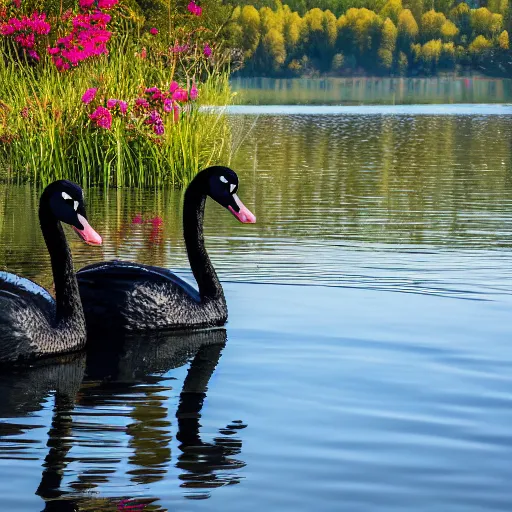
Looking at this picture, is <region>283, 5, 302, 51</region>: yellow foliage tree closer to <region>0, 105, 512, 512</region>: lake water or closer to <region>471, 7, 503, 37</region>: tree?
<region>471, 7, 503, 37</region>: tree

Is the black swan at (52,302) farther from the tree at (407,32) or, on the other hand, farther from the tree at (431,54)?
the tree at (407,32)

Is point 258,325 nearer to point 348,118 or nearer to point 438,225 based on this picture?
point 438,225

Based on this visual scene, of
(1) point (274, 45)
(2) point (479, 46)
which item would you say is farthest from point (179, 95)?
(2) point (479, 46)

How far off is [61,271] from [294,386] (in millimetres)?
2144

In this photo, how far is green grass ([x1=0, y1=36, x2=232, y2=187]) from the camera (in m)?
22.2

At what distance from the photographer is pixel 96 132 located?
22.3m

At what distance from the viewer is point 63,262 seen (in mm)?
9836

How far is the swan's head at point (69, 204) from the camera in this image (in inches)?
383

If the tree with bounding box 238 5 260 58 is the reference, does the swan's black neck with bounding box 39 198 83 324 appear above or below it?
below

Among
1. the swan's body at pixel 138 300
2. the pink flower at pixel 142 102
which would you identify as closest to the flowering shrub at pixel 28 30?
the pink flower at pixel 142 102

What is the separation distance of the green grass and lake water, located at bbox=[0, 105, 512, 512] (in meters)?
3.91

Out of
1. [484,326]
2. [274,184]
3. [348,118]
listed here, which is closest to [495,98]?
[348,118]

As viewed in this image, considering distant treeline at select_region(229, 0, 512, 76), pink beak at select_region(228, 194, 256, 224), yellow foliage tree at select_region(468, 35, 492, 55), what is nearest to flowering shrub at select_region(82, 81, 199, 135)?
pink beak at select_region(228, 194, 256, 224)

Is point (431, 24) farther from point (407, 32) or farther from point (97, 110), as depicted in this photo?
point (97, 110)
